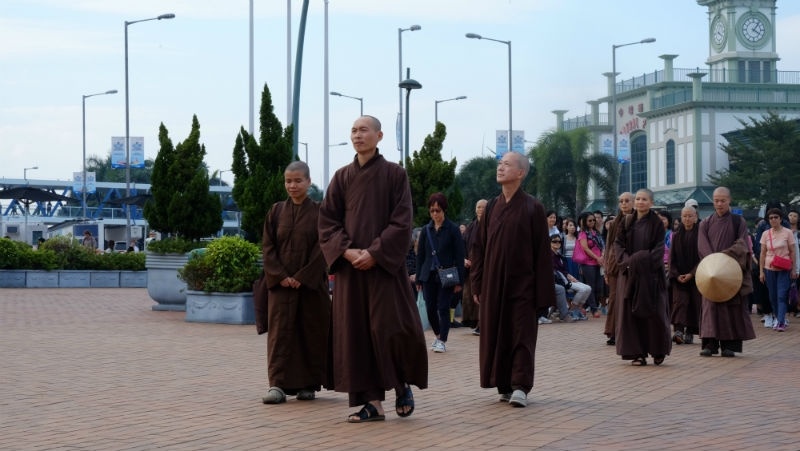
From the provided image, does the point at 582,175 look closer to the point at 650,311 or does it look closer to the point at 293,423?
the point at 650,311

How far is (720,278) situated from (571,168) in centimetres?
4696

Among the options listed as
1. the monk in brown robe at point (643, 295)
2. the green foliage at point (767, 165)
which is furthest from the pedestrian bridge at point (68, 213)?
the monk in brown robe at point (643, 295)

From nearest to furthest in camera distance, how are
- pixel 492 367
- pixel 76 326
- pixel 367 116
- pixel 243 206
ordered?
pixel 367 116 < pixel 492 367 < pixel 76 326 < pixel 243 206

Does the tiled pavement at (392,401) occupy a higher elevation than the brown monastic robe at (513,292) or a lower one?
lower

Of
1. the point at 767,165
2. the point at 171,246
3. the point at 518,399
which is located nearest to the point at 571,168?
the point at 767,165

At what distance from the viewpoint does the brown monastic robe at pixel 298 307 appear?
31.5ft

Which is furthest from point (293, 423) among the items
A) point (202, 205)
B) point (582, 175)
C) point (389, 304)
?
point (582, 175)

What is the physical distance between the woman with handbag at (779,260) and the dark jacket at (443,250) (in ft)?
17.9

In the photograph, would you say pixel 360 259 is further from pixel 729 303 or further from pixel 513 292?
pixel 729 303

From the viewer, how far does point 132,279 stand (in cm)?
3272

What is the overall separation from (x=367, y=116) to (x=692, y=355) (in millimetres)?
6467

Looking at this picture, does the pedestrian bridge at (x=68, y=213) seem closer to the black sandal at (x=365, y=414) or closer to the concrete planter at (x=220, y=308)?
the concrete planter at (x=220, y=308)

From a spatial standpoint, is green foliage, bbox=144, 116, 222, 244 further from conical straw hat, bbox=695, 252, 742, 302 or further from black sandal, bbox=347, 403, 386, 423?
black sandal, bbox=347, 403, 386, 423

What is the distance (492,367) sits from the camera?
31.0ft
